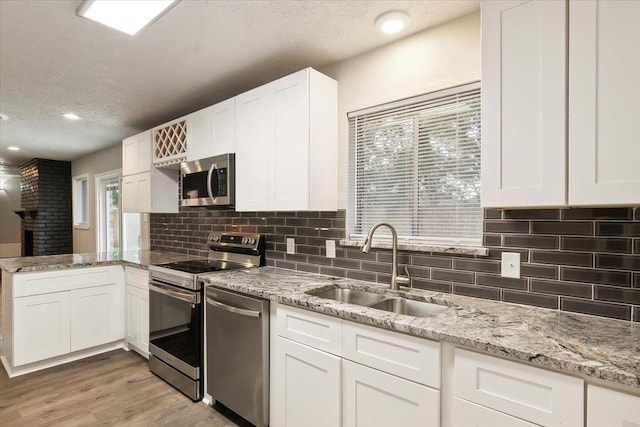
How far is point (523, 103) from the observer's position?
4.51ft

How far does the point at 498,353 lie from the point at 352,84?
1.88 meters

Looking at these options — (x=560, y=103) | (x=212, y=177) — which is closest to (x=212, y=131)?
(x=212, y=177)

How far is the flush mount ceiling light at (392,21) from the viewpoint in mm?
1848

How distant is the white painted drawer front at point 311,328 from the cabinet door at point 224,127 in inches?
55.6

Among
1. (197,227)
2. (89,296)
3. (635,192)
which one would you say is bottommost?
(89,296)

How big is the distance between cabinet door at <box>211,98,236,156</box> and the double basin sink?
135 cm

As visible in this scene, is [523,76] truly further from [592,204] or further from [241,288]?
[241,288]

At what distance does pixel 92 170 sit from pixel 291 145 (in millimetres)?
5259

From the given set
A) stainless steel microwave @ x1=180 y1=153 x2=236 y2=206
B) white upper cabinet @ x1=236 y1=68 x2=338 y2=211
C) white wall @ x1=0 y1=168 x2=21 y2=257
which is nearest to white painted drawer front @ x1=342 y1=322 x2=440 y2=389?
white upper cabinet @ x1=236 y1=68 x2=338 y2=211

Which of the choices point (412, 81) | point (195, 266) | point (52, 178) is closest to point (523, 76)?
point (412, 81)

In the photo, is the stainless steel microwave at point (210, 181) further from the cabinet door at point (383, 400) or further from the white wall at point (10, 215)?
the white wall at point (10, 215)

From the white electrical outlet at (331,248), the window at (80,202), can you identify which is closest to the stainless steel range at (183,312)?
the white electrical outlet at (331,248)

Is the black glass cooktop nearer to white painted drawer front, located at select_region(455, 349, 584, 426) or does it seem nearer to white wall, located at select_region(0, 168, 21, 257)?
white painted drawer front, located at select_region(455, 349, 584, 426)

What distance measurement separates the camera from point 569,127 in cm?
127
